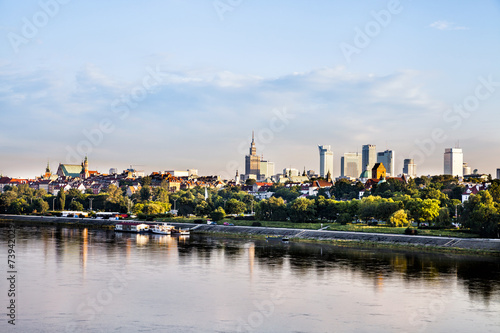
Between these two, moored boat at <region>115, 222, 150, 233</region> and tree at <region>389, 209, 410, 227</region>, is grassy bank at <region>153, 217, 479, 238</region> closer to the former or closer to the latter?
tree at <region>389, 209, 410, 227</region>

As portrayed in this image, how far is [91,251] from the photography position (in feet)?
184

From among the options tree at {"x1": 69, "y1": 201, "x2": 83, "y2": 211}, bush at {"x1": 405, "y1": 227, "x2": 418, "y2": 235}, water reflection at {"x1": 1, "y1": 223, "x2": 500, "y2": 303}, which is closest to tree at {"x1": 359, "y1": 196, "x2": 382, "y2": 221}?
bush at {"x1": 405, "y1": 227, "x2": 418, "y2": 235}

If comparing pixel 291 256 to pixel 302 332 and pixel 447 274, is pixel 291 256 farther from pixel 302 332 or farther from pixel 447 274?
pixel 302 332

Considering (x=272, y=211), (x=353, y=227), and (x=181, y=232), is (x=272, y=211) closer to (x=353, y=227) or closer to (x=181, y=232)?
(x=181, y=232)

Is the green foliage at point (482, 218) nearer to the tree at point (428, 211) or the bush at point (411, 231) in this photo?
the bush at point (411, 231)

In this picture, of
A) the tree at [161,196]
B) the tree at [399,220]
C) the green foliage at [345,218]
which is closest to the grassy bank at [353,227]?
the green foliage at [345,218]

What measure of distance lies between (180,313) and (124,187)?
157 meters

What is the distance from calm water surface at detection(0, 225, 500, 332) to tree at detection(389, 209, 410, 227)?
588 inches

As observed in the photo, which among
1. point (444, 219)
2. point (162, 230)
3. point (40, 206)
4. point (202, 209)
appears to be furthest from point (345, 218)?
point (40, 206)

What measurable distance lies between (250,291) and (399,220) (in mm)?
39887

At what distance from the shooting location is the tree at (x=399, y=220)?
71.6 metres

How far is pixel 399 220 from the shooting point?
7162 cm

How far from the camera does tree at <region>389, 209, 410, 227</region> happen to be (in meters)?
71.6

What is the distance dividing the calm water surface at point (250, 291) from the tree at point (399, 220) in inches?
588
